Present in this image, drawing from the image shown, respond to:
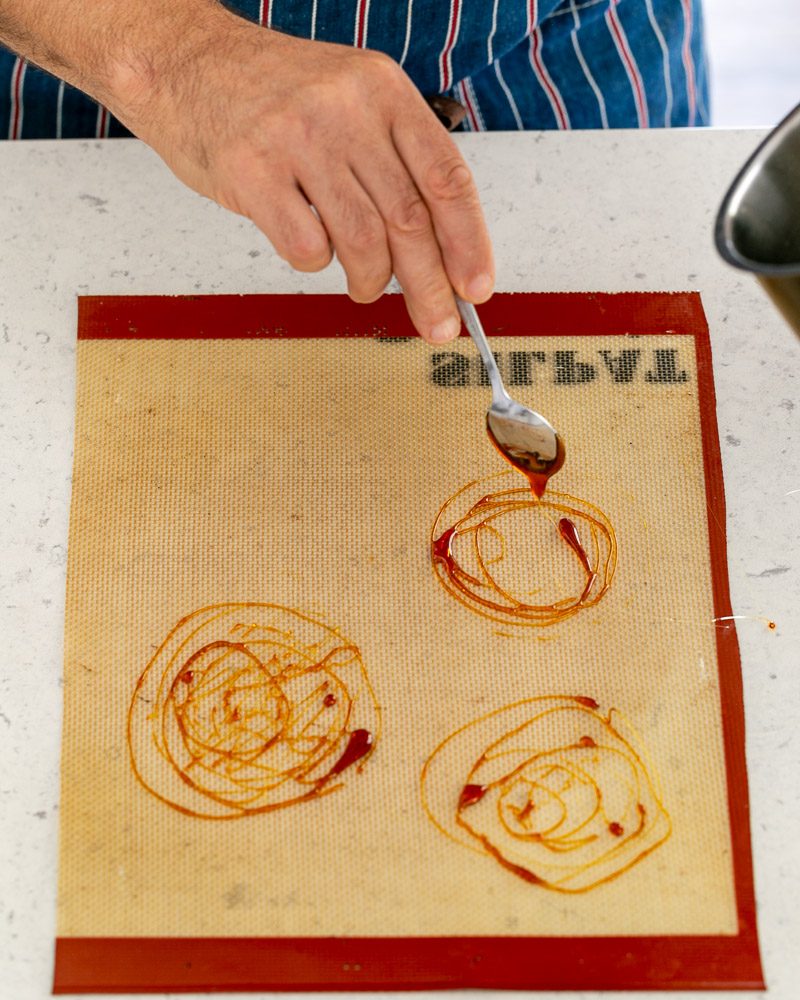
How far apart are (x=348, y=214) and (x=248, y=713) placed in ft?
1.06

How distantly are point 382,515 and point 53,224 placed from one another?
347 mm

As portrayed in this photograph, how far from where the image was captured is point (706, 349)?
0.75 meters

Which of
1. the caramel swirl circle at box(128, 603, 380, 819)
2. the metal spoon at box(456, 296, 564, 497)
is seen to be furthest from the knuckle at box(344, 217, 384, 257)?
the caramel swirl circle at box(128, 603, 380, 819)

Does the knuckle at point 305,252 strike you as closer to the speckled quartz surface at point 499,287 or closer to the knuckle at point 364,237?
the knuckle at point 364,237

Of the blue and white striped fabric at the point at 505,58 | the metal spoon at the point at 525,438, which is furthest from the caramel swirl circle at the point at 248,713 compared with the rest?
the blue and white striped fabric at the point at 505,58

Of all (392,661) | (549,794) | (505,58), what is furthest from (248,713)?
(505,58)

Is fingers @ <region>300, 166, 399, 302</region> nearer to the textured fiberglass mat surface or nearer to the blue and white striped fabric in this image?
the textured fiberglass mat surface

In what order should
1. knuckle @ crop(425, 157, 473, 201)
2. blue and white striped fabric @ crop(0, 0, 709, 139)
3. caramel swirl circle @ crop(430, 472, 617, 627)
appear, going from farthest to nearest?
blue and white striped fabric @ crop(0, 0, 709, 139)
caramel swirl circle @ crop(430, 472, 617, 627)
knuckle @ crop(425, 157, 473, 201)

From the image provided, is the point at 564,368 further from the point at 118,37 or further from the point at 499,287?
the point at 118,37

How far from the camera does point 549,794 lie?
650mm

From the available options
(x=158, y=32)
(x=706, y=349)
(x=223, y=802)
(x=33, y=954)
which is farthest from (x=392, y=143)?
(x=33, y=954)

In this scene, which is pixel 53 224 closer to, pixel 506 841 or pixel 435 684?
pixel 435 684

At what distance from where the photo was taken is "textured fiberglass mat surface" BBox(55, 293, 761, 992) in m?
0.62

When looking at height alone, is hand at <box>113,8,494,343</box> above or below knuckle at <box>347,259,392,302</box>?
above
